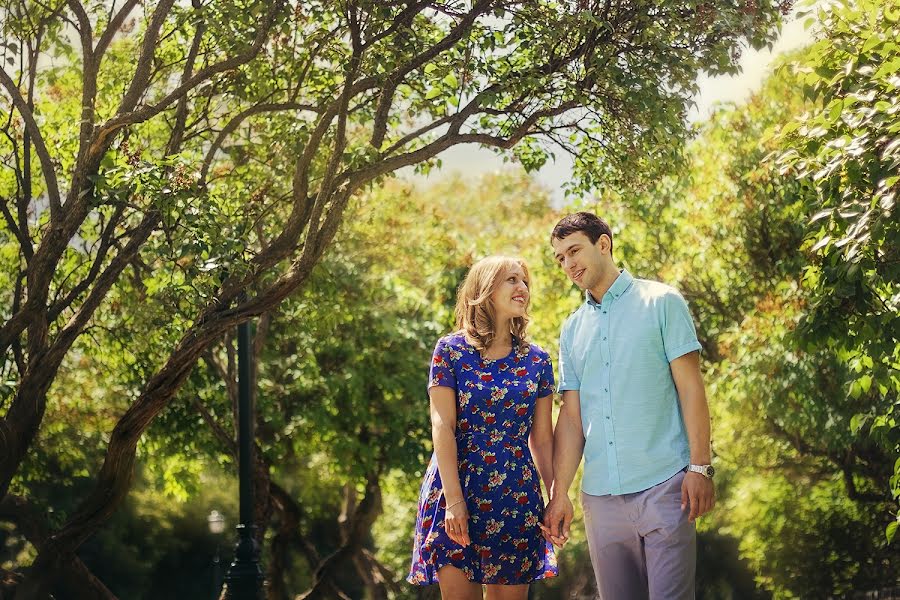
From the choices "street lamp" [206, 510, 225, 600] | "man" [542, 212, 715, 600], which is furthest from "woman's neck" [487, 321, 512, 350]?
"street lamp" [206, 510, 225, 600]

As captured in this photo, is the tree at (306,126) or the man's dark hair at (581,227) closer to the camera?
the man's dark hair at (581,227)

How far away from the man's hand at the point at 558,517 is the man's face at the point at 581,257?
0.87 metres

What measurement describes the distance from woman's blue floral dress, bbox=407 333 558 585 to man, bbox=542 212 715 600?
138mm

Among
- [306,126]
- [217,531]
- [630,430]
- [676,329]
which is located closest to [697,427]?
[630,430]

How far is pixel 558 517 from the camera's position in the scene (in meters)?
4.52

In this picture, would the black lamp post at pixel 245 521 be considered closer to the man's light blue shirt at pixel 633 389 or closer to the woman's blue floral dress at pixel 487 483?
the woman's blue floral dress at pixel 487 483

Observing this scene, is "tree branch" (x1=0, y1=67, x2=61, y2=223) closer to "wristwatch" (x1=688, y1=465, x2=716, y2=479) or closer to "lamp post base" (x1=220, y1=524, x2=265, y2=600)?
"lamp post base" (x1=220, y1=524, x2=265, y2=600)

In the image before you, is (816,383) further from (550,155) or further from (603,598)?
(603,598)

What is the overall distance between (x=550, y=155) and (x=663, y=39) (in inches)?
105

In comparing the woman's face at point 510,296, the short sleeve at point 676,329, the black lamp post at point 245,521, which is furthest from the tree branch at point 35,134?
the short sleeve at point 676,329

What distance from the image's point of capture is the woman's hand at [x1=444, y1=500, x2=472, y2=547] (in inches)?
172

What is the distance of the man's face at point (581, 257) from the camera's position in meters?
4.54

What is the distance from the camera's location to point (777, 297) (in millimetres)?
15648

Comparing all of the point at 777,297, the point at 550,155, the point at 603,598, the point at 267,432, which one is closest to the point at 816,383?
the point at 777,297
